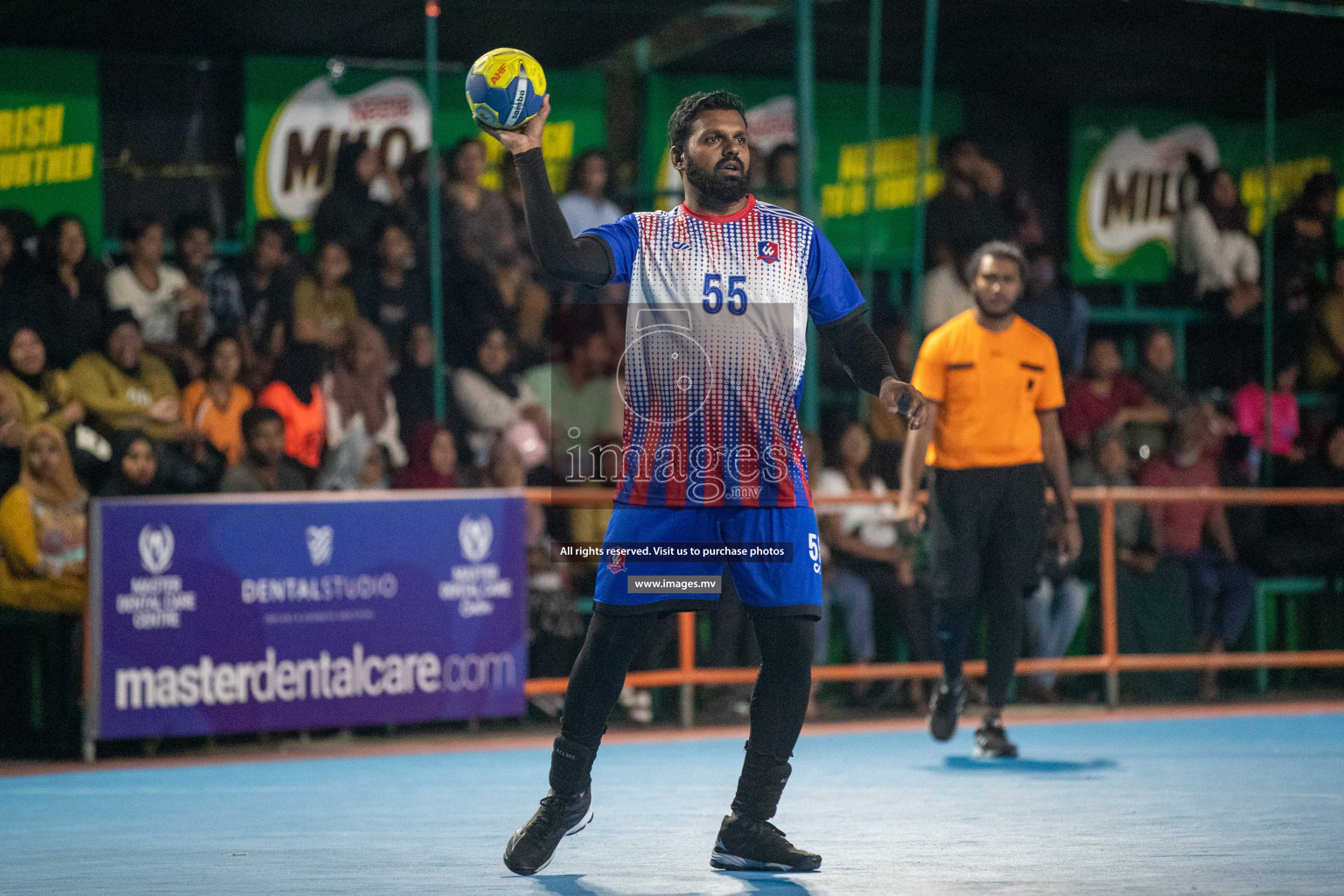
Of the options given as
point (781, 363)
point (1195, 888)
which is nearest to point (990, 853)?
point (1195, 888)

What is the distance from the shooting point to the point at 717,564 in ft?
16.9

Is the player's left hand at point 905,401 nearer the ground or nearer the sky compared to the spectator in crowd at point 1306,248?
nearer the ground

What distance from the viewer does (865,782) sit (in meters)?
7.45

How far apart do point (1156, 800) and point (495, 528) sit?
411cm

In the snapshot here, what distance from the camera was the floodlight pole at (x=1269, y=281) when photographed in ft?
43.9

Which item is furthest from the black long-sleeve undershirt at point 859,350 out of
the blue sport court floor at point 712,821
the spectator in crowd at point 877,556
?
the spectator in crowd at point 877,556

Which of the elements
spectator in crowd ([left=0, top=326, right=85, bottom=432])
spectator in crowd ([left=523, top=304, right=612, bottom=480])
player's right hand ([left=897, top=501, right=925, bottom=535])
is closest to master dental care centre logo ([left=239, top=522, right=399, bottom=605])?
spectator in crowd ([left=523, top=304, right=612, bottom=480])

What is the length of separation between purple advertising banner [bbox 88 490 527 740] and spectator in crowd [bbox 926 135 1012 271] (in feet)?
15.6

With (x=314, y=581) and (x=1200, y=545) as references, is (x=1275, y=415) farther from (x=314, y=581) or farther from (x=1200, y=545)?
(x=314, y=581)

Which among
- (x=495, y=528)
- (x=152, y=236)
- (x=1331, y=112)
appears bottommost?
(x=495, y=528)

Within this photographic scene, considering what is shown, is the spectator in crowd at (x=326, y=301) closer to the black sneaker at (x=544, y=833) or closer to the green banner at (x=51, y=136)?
the green banner at (x=51, y=136)

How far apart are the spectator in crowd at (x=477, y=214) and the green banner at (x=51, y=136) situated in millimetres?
2660

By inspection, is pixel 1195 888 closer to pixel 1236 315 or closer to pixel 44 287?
pixel 44 287

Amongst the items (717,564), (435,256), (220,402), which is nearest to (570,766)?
(717,564)
